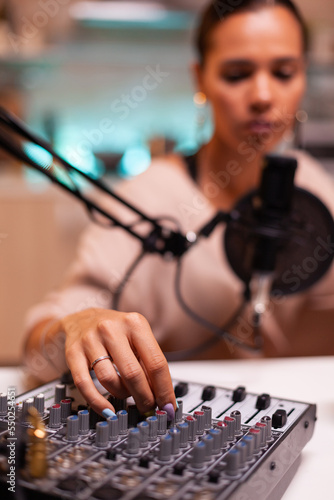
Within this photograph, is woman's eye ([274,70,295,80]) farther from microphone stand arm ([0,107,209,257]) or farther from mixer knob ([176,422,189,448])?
mixer knob ([176,422,189,448])

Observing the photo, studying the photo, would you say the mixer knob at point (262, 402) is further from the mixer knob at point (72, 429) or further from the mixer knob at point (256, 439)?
the mixer knob at point (72, 429)

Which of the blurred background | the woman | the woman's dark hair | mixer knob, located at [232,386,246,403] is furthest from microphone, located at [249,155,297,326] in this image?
the blurred background

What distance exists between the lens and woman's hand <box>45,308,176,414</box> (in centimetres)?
55

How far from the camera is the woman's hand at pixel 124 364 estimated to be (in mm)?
548

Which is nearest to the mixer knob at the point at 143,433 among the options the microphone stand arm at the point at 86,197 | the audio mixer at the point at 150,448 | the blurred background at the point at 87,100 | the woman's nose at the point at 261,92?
the audio mixer at the point at 150,448

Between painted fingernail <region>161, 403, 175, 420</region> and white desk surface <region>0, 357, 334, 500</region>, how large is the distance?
0.16 m

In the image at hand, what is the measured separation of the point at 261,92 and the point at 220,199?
1.11ft

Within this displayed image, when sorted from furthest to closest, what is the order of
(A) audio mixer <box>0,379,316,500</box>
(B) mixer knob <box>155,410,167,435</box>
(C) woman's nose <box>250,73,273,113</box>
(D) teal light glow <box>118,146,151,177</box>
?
1. (D) teal light glow <box>118,146,151,177</box>
2. (C) woman's nose <box>250,73,273,113</box>
3. (B) mixer knob <box>155,410,167,435</box>
4. (A) audio mixer <box>0,379,316,500</box>

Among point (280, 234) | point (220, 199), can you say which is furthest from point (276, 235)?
point (220, 199)

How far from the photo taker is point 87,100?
111 inches

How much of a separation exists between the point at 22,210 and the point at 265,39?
148cm

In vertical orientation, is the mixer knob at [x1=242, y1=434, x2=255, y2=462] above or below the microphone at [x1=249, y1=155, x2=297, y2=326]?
below

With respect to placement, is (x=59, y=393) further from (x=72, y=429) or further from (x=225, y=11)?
(x=225, y=11)

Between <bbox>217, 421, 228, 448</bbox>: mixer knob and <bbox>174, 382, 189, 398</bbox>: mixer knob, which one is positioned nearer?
<bbox>217, 421, 228, 448</bbox>: mixer knob
